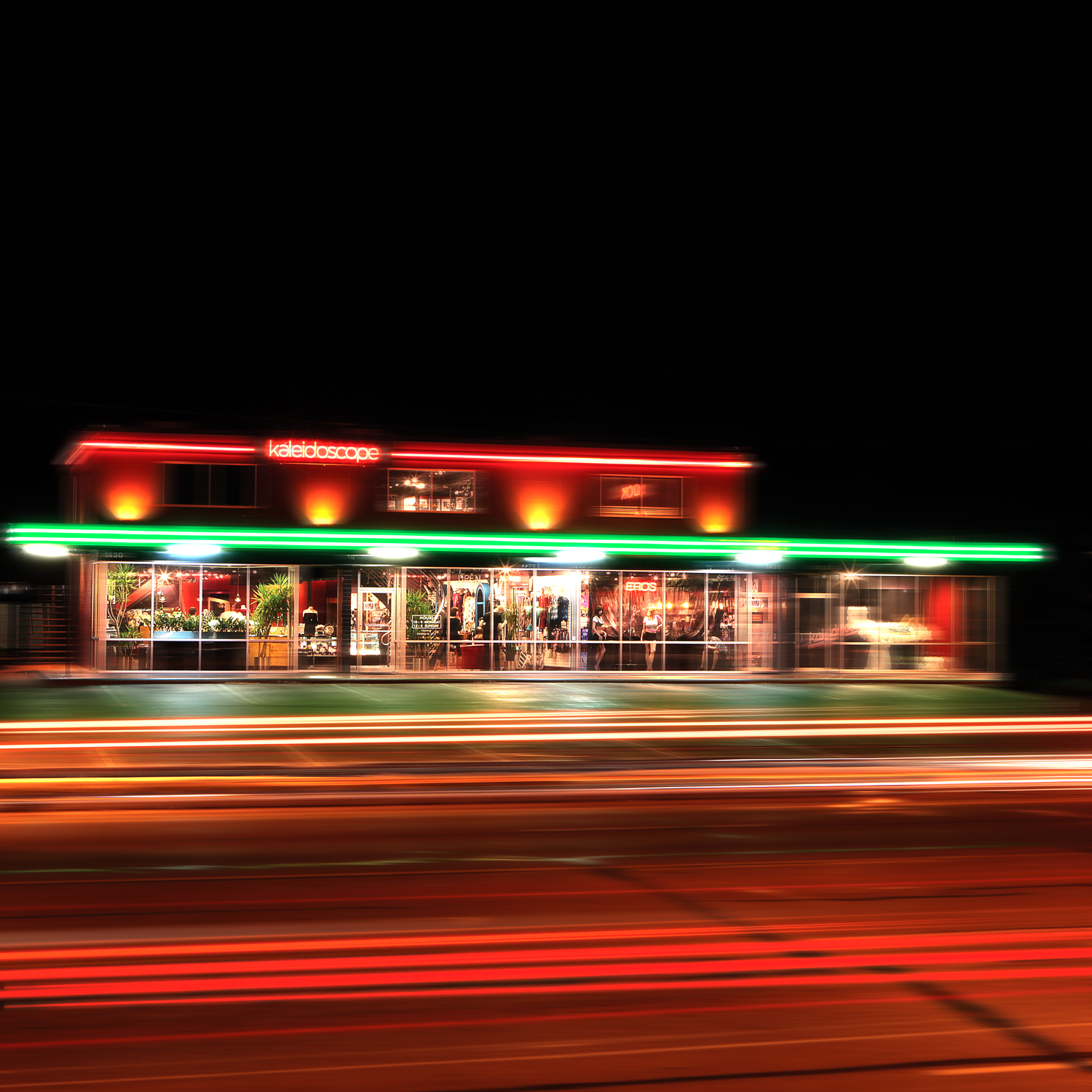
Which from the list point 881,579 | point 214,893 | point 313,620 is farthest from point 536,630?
point 214,893

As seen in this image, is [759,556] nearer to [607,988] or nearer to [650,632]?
[650,632]

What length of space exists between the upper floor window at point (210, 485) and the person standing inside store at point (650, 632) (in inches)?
393

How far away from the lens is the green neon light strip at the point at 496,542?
2841 centimetres

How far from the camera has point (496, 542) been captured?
99.2 ft

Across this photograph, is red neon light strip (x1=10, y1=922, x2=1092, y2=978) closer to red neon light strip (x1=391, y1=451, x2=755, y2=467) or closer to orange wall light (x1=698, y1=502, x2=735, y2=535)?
red neon light strip (x1=391, y1=451, x2=755, y2=467)

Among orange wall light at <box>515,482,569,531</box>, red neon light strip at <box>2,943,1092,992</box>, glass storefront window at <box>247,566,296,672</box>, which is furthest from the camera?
orange wall light at <box>515,482,569,531</box>

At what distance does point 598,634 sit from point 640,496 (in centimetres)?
431

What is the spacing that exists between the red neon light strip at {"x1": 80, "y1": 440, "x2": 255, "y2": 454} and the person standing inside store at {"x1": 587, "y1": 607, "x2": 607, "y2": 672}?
925 centimetres

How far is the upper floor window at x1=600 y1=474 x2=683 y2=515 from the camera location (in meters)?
34.1

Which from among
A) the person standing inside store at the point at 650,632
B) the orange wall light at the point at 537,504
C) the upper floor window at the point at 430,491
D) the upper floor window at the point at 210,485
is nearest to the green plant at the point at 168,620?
the upper floor window at the point at 210,485

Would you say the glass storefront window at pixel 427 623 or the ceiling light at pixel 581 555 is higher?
the ceiling light at pixel 581 555

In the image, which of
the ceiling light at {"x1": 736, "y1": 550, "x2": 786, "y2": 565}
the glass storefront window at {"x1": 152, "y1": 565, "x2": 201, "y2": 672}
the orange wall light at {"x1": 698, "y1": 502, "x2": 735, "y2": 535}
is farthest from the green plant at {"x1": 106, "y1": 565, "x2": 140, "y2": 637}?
the orange wall light at {"x1": 698, "y1": 502, "x2": 735, "y2": 535}

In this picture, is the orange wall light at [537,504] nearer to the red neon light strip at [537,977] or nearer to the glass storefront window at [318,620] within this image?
the glass storefront window at [318,620]

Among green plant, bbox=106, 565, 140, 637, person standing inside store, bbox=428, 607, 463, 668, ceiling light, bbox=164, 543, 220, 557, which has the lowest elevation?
person standing inside store, bbox=428, 607, 463, 668
